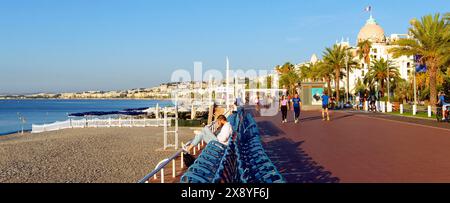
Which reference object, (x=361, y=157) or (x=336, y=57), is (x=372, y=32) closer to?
(x=336, y=57)

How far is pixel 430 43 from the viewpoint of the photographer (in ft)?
104

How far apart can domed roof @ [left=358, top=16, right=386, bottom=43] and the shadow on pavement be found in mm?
107544

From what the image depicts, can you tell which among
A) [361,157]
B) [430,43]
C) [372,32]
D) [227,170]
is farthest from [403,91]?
[227,170]

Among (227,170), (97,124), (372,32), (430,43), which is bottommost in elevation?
(97,124)

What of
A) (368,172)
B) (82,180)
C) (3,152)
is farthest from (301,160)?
(3,152)

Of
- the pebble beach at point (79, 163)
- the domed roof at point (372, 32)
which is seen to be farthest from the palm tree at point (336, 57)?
the domed roof at point (372, 32)

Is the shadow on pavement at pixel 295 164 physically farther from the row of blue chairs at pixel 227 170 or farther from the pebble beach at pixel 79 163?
the pebble beach at pixel 79 163

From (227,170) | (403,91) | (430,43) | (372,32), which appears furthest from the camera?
(372,32)

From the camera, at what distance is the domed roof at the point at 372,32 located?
117 m

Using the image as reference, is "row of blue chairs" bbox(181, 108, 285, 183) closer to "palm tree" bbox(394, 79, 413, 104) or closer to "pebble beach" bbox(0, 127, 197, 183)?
"pebble beach" bbox(0, 127, 197, 183)

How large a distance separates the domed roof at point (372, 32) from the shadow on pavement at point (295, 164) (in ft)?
353

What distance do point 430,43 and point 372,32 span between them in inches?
3528
